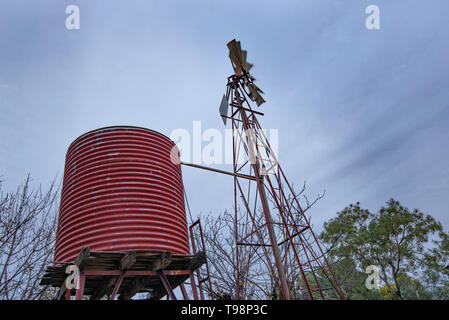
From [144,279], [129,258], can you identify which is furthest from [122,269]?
[144,279]

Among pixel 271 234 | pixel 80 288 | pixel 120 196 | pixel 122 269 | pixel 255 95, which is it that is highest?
pixel 255 95

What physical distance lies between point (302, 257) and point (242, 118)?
622 centimetres

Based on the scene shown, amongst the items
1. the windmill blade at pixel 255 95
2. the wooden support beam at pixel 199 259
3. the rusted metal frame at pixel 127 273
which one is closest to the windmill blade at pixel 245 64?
the windmill blade at pixel 255 95

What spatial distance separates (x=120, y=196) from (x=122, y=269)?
1599 millimetres

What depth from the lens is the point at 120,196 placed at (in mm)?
7688

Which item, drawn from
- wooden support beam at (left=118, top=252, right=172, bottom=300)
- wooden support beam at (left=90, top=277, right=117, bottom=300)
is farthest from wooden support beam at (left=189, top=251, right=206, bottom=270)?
wooden support beam at (left=90, top=277, right=117, bottom=300)

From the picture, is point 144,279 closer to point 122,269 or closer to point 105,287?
point 105,287

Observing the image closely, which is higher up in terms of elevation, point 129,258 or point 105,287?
point 129,258

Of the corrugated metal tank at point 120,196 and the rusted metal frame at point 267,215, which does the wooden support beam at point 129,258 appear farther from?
the rusted metal frame at point 267,215

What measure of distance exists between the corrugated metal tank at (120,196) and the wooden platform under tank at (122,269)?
236mm

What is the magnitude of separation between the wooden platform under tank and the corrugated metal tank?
236 millimetres

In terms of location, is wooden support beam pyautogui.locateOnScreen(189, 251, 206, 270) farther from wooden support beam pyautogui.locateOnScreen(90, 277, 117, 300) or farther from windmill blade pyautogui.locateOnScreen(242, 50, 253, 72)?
windmill blade pyautogui.locateOnScreen(242, 50, 253, 72)

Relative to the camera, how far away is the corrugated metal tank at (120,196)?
7.34 m

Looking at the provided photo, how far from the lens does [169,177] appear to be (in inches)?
344
